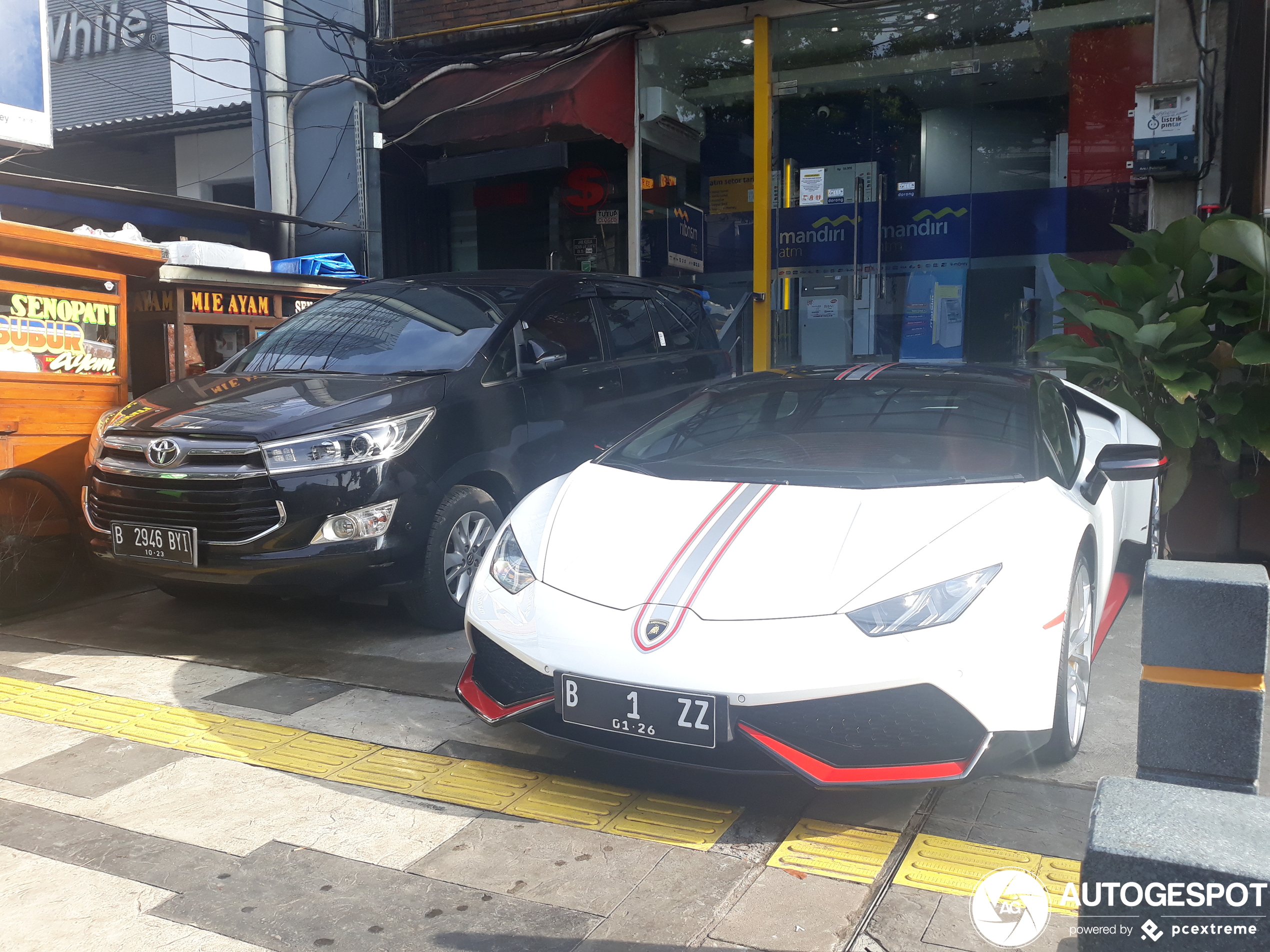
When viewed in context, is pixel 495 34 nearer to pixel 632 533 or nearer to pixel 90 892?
pixel 632 533

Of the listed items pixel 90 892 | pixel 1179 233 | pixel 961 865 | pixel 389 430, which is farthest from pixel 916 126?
pixel 90 892

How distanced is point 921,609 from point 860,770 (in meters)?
0.45

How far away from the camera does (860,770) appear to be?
279 cm

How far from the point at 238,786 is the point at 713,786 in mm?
1450

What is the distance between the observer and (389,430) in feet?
15.3

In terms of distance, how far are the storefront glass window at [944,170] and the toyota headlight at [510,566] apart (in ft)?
22.7

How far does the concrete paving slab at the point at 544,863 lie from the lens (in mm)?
2619

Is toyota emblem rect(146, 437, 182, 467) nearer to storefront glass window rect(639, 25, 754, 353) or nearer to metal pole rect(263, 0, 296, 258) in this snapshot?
storefront glass window rect(639, 25, 754, 353)

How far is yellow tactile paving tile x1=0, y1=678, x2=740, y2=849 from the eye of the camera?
3.03 meters

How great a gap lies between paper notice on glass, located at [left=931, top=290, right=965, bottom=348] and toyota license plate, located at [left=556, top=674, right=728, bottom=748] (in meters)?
7.64

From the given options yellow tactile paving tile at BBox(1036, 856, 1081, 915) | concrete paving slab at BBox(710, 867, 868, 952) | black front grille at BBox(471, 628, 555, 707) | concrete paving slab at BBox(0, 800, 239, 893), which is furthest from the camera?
black front grille at BBox(471, 628, 555, 707)

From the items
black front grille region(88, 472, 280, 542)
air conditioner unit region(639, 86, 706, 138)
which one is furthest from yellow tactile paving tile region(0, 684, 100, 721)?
air conditioner unit region(639, 86, 706, 138)

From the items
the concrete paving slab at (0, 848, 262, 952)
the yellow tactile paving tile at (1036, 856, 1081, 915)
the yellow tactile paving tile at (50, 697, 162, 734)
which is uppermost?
the yellow tactile paving tile at (1036, 856, 1081, 915)

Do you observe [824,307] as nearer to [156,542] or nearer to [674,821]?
[156,542]
